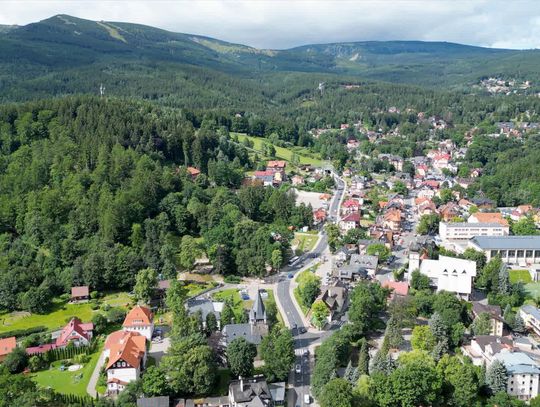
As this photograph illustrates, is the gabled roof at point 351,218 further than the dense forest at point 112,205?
Yes

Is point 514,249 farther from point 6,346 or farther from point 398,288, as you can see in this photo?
point 6,346

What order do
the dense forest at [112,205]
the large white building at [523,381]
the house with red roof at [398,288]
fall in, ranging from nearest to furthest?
the large white building at [523,381] < the house with red roof at [398,288] < the dense forest at [112,205]

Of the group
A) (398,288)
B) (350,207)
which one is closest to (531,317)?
(398,288)

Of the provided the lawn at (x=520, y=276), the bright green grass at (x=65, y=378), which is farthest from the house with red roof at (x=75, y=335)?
the lawn at (x=520, y=276)

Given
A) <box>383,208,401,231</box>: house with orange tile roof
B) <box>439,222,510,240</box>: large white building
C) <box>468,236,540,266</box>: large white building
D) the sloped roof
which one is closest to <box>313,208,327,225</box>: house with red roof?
<box>383,208,401,231</box>: house with orange tile roof

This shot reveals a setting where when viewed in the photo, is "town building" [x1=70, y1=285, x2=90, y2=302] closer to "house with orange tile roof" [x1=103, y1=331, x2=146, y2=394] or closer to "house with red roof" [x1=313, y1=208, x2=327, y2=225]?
"house with orange tile roof" [x1=103, y1=331, x2=146, y2=394]

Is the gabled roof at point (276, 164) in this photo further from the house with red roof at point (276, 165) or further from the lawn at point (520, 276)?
the lawn at point (520, 276)
